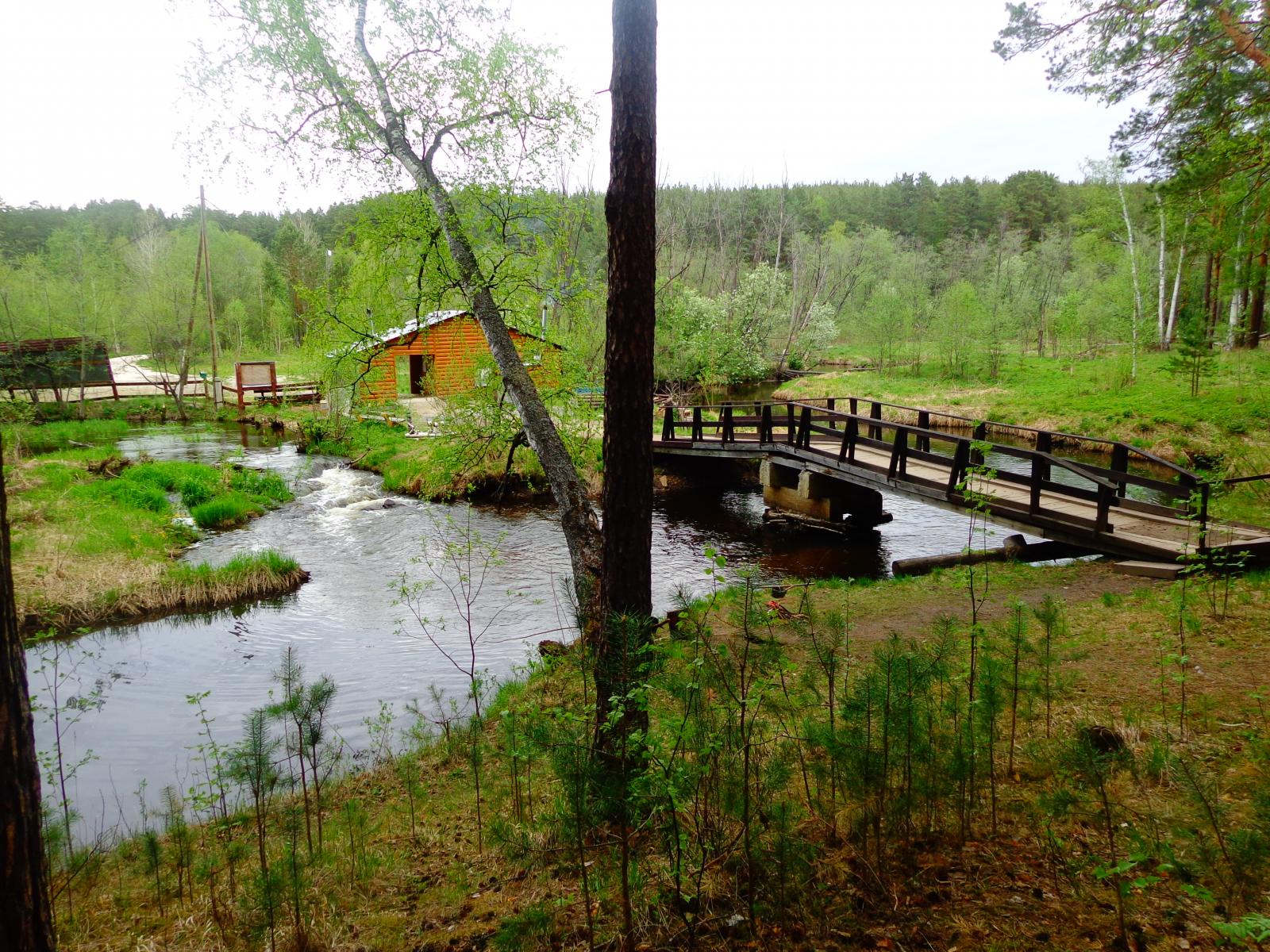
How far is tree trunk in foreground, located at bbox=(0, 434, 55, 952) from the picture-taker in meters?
2.40

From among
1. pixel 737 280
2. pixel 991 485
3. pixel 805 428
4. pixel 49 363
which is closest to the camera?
pixel 991 485

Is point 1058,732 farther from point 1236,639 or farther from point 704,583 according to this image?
point 704,583

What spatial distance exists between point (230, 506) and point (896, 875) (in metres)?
16.2

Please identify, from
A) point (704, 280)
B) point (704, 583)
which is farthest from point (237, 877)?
point (704, 280)

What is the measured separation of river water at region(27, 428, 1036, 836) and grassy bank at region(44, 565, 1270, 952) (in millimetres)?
1217

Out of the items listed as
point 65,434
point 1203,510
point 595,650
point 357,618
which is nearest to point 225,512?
point 357,618

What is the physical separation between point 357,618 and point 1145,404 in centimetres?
2460

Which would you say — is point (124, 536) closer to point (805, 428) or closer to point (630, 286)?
point (630, 286)

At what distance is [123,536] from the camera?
13.0 meters

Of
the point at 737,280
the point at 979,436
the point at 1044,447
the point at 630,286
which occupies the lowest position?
the point at 1044,447

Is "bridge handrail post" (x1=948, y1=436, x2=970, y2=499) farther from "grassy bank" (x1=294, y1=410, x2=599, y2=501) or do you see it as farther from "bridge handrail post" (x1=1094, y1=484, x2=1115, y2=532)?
"grassy bank" (x1=294, y1=410, x2=599, y2=501)

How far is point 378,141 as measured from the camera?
7891mm

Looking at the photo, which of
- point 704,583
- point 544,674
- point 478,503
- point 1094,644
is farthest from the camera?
point 478,503

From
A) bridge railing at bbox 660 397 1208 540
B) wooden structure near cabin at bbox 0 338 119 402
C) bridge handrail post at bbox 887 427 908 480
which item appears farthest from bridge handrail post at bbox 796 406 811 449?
wooden structure near cabin at bbox 0 338 119 402
